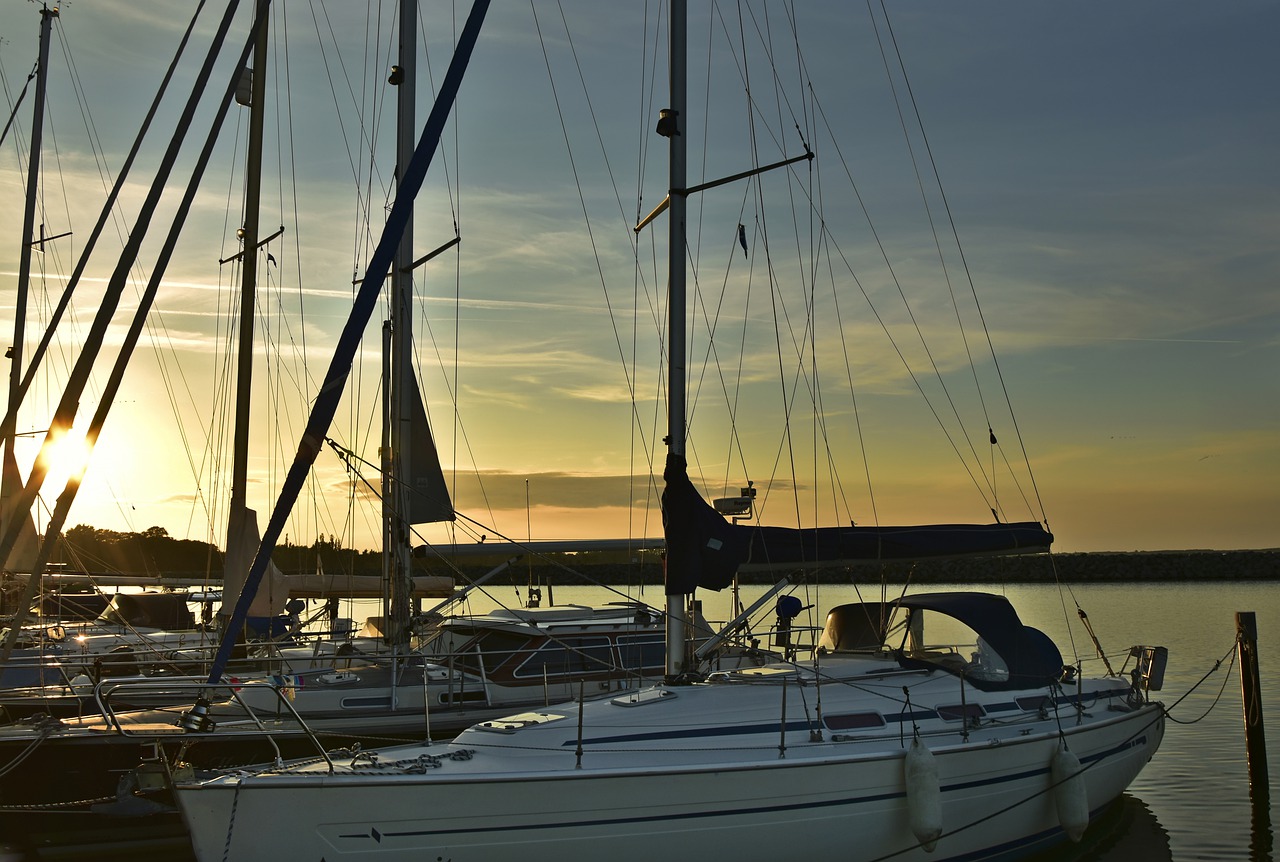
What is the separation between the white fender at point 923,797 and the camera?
30.9 feet

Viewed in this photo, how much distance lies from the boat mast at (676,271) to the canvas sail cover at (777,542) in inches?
8.1

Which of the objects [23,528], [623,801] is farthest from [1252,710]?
[23,528]

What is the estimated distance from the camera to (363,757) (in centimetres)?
927

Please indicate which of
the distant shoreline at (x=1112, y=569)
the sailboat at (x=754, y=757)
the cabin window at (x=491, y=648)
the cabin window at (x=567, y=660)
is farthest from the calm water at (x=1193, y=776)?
the distant shoreline at (x=1112, y=569)

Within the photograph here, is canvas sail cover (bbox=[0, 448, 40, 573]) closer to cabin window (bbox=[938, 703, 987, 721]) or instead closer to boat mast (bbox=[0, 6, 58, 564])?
boat mast (bbox=[0, 6, 58, 564])

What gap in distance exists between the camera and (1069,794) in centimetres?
1095

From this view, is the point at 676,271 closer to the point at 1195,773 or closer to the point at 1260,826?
the point at 1260,826

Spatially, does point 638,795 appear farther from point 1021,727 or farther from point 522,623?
point 522,623

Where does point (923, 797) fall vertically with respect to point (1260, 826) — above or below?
above

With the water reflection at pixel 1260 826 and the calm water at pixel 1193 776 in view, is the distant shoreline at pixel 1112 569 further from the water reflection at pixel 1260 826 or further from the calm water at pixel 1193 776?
the water reflection at pixel 1260 826

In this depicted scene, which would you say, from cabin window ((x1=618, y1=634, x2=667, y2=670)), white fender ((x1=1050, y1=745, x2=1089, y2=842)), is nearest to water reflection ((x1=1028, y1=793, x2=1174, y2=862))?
white fender ((x1=1050, y1=745, x2=1089, y2=842))

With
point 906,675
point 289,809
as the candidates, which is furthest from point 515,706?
point 289,809

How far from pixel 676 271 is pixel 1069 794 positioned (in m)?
6.59

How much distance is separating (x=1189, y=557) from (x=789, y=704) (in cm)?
9916
